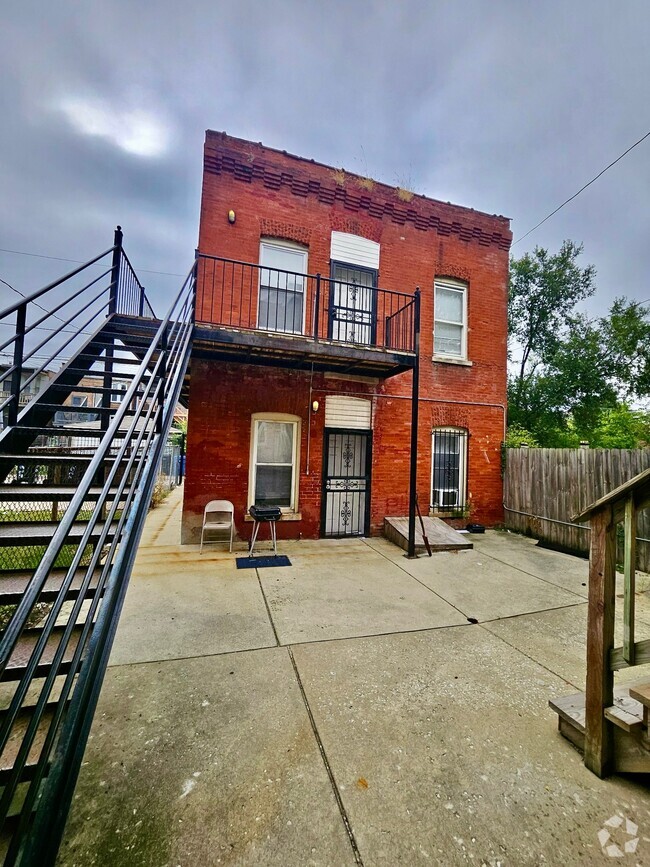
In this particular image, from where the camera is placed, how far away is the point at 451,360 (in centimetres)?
767

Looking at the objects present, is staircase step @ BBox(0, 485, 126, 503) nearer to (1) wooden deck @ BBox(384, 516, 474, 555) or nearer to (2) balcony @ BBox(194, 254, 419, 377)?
(2) balcony @ BBox(194, 254, 419, 377)

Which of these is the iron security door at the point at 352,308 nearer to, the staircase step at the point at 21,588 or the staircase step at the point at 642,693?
the staircase step at the point at 21,588

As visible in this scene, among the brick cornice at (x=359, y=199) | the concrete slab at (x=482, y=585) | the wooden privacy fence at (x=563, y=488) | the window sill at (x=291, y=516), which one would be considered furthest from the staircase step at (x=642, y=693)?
the brick cornice at (x=359, y=199)

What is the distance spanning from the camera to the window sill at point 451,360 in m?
7.60

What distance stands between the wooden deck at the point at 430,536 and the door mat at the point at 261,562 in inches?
A: 86.0

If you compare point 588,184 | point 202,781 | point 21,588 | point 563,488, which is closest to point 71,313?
point 21,588

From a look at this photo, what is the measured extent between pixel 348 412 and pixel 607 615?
5.41 m

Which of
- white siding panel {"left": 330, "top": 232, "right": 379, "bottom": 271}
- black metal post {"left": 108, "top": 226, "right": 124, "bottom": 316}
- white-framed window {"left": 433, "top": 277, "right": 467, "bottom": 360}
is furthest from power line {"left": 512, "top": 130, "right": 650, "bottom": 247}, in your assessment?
black metal post {"left": 108, "top": 226, "right": 124, "bottom": 316}

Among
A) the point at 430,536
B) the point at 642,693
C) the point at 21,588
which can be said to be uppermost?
the point at 21,588

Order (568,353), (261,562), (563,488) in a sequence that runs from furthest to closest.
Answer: (568,353) < (563,488) < (261,562)

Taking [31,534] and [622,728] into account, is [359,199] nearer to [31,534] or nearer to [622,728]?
[31,534]

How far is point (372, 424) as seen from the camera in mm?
7168

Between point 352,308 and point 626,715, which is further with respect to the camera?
point 352,308

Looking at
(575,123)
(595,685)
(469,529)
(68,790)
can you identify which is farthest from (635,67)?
(68,790)
